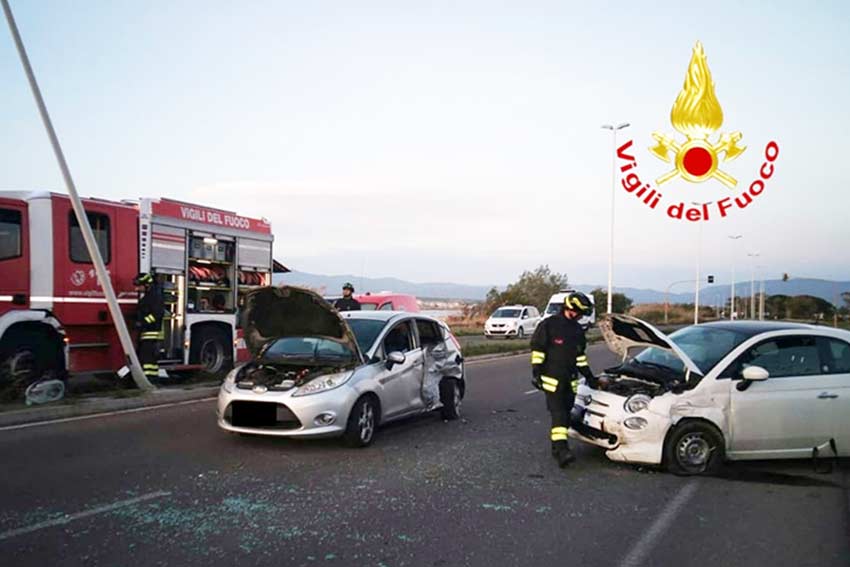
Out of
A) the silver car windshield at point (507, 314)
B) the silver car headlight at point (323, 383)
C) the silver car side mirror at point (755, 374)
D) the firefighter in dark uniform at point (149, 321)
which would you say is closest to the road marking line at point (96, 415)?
the firefighter in dark uniform at point (149, 321)

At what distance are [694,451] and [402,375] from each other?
353 centimetres

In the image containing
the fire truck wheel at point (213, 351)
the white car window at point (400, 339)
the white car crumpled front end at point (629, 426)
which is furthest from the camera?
the fire truck wheel at point (213, 351)

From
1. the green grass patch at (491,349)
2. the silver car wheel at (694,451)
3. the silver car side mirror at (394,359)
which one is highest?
the silver car side mirror at (394,359)

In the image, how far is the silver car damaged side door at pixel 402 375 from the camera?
30.2ft

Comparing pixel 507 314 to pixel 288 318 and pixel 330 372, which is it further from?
pixel 330 372

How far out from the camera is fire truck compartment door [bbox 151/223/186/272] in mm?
13078

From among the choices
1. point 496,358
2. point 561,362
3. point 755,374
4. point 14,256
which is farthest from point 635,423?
point 496,358

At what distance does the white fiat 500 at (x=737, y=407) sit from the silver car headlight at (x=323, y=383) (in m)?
2.64

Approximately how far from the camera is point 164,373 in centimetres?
1308

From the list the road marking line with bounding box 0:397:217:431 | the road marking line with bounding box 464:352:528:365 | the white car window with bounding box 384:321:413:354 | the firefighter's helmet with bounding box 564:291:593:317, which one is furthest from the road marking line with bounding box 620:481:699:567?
the road marking line with bounding box 464:352:528:365

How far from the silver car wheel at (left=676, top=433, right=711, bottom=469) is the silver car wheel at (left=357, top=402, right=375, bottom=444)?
3.26 meters

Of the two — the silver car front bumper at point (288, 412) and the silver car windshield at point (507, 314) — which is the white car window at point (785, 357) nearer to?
the silver car front bumper at point (288, 412)

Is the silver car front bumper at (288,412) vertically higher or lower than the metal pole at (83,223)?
lower

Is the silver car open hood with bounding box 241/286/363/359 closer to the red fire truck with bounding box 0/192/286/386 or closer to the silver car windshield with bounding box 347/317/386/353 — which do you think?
the silver car windshield with bounding box 347/317/386/353
